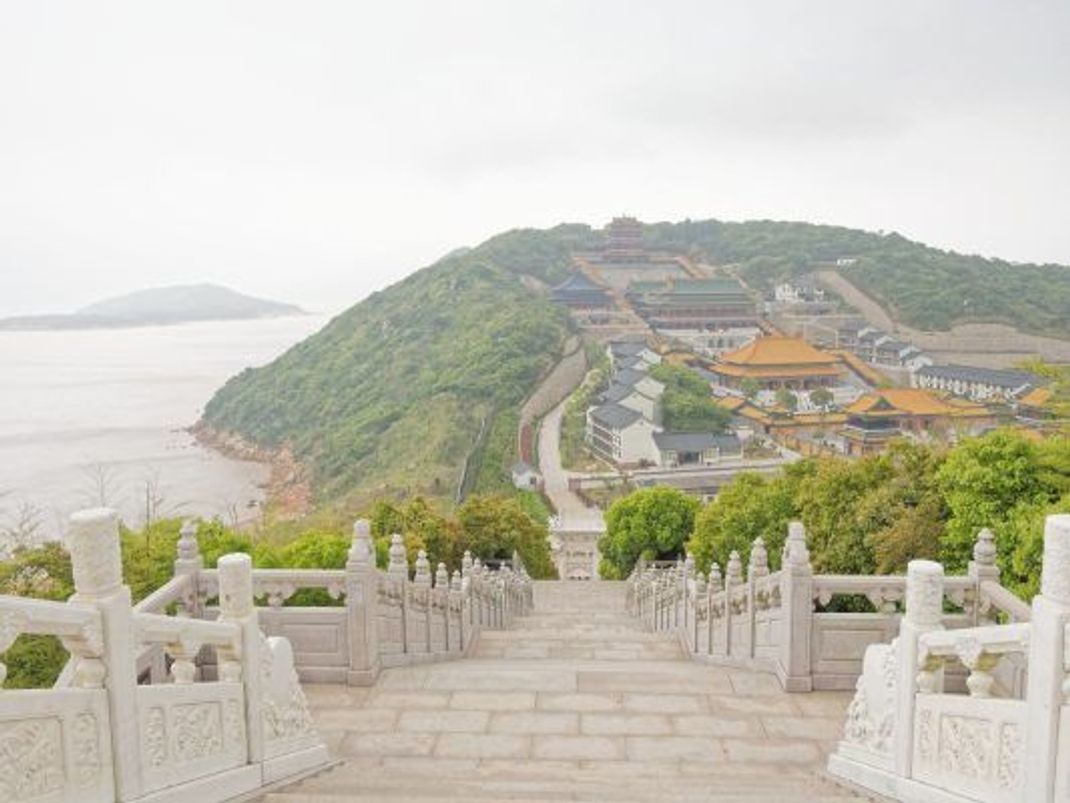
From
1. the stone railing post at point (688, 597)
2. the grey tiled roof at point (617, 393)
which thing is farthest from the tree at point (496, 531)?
the grey tiled roof at point (617, 393)

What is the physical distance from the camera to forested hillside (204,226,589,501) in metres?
48.1

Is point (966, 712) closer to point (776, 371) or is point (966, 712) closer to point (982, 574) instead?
Result: point (982, 574)

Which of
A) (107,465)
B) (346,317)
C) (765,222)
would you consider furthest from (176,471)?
(765,222)

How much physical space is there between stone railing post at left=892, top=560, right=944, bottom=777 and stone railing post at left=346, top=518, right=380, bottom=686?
3892 mm

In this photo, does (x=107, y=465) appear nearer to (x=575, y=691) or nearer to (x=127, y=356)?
(x=575, y=691)

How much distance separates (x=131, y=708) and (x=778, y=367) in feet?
209

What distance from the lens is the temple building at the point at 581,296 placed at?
3295 inches

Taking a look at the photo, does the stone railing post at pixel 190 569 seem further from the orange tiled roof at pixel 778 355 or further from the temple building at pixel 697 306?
the temple building at pixel 697 306

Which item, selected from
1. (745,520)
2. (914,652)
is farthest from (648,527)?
(914,652)

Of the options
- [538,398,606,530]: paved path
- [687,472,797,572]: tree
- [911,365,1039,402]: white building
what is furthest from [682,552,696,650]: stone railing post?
[911,365,1039,402]: white building

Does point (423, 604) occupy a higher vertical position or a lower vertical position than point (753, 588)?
lower

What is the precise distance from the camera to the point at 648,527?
2553 centimetres

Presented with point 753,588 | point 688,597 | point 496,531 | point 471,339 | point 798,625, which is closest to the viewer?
point 798,625

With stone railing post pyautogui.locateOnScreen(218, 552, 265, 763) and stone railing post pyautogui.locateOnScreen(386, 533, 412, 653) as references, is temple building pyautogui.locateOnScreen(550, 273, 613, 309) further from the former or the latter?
stone railing post pyautogui.locateOnScreen(218, 552, 265, 763)
